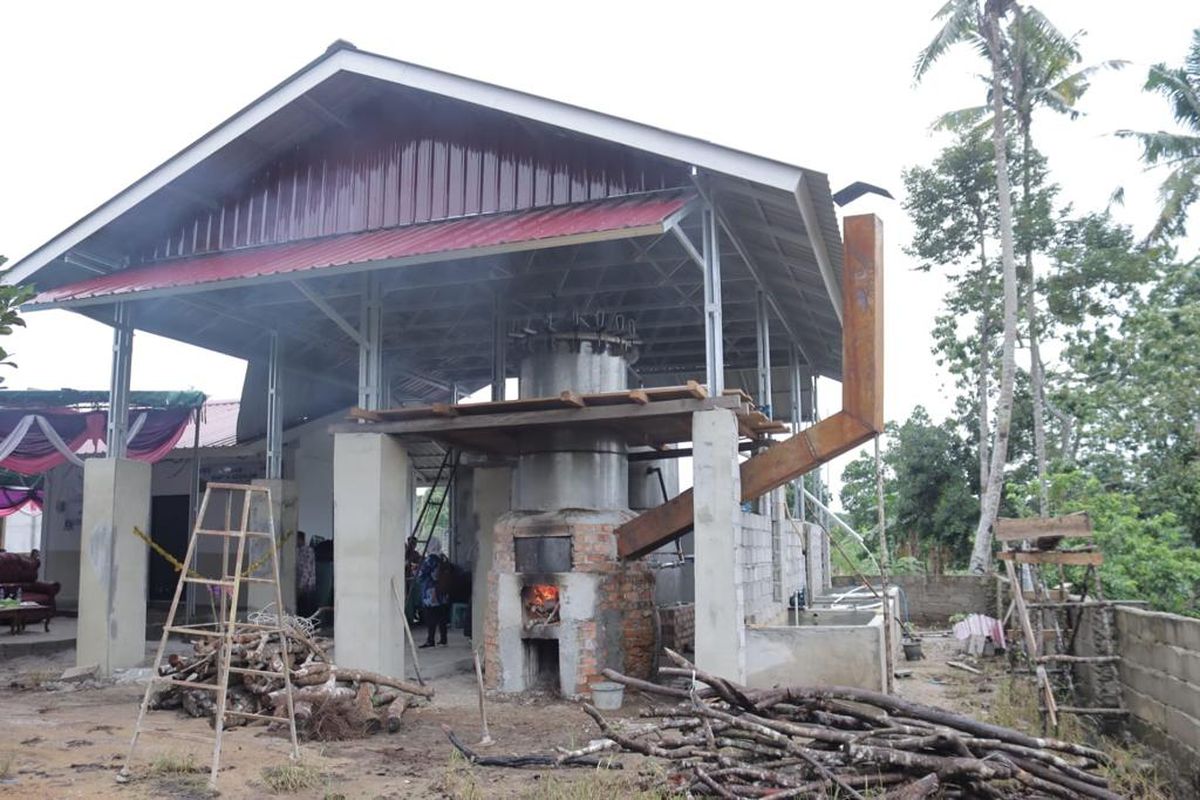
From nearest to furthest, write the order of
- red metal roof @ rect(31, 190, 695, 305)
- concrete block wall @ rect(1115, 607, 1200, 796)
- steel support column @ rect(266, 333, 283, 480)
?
concrete block wall @ rect(1115, 607, 1200, 796) < red metal roof @ rect(31, 190, 695, 305) < steel support column @ rect(266, 333, 283, 480)

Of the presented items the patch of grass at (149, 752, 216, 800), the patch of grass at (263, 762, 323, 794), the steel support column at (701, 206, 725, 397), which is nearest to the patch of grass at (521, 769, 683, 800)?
the patch of grass at (263, 762, 323, 794)

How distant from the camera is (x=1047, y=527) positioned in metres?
9.41

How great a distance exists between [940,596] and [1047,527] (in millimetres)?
12892

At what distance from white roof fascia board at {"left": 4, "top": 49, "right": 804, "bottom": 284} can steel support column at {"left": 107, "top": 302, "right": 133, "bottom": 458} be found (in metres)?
1.31

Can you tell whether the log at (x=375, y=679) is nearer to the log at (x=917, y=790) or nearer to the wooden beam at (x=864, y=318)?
the wooden beam at (x=864, y=318)

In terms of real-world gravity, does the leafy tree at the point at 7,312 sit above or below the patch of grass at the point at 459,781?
above

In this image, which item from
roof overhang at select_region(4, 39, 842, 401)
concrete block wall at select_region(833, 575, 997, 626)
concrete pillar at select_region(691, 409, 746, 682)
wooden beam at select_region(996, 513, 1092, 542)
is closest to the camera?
wooden beam at select_region(996, 513, 1092, 542)

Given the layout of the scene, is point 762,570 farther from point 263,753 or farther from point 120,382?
point 120,382

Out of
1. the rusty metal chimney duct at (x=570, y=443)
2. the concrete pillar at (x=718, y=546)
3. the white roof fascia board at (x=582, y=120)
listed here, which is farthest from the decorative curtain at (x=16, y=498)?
the concrete pillar at (x=718, y=546)

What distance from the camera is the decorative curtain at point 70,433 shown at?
15.3m

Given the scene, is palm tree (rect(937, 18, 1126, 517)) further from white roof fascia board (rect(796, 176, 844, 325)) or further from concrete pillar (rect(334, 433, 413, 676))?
concrete pillar (rect(334, 433, 413, 676))

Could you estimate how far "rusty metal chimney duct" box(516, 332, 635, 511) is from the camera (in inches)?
476

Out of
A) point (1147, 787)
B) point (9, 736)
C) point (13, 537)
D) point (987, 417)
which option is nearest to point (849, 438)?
point (1147, 787)

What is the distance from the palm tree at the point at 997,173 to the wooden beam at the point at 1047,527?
1237 cm
